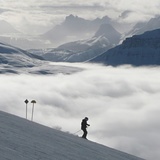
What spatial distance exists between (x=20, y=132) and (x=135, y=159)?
9013mm

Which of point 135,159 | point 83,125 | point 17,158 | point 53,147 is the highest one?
point 83,125

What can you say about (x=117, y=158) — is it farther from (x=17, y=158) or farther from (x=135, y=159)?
(x=17, y=158)

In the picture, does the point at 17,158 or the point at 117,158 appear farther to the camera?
the point at 117,158

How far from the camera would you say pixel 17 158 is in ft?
65.2

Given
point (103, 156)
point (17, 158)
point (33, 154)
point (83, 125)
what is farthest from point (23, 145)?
point (83, 125)

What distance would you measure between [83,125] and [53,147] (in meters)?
12.9

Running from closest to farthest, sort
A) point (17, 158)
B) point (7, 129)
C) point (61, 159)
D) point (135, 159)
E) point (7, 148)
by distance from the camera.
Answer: point (17, 158), point (7, 148), point (61, 159), point (7, 129), point (135, 159)

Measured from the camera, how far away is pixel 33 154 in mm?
22062

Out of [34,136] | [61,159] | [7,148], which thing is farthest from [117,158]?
[7,148]

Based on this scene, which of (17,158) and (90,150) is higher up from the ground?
(90,150)

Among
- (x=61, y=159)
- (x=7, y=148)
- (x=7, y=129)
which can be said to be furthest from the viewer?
(x=7, y=129)

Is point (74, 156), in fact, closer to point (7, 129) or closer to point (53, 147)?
point (53, 147)

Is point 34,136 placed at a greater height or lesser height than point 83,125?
lesser

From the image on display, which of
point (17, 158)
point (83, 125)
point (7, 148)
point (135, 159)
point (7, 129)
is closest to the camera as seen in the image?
point (17, 158)
